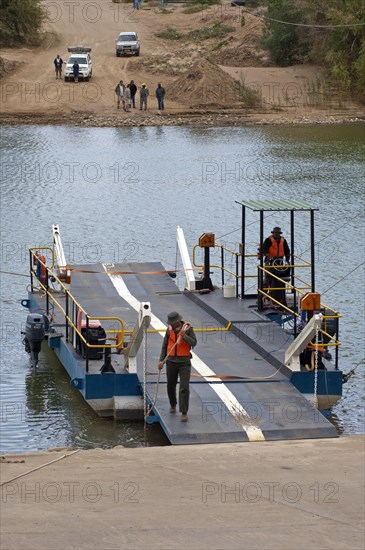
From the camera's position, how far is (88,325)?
59.9 feet

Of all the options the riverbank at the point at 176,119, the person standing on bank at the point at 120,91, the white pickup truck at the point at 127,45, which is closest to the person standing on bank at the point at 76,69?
the person standing on bank at the point at 120,91

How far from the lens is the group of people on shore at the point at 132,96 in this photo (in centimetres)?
6157

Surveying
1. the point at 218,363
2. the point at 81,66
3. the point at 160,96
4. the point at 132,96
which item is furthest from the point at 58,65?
the point at 218,363

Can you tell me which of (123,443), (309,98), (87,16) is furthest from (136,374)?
(87,16)

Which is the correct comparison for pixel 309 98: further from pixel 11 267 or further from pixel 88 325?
pixel 88 325

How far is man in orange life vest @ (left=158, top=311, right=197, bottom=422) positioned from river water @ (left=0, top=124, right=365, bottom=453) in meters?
1.28

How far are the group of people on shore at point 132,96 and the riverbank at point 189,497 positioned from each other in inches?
1864

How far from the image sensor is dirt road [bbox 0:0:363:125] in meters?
61.4

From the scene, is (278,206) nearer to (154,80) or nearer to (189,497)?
(189,497)

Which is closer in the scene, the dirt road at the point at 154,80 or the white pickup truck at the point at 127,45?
the dirt road at the point at 154,80

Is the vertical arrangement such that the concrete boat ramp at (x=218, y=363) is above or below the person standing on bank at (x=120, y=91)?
below

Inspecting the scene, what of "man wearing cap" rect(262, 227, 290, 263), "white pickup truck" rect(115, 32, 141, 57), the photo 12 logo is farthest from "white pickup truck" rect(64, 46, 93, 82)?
"man wearing cap" rect(262, 227, 290, 263)

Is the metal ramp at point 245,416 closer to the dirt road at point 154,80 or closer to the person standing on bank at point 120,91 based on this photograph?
the dirt road at point 154,80

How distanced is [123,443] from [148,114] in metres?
45.1
